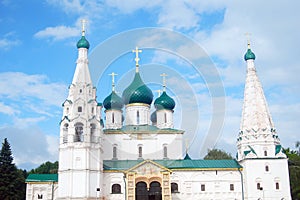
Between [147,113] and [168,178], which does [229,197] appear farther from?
[147,113]

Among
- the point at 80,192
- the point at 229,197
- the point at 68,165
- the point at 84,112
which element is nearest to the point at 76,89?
the point at 84,112

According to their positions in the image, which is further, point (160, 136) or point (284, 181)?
point (160, 136)

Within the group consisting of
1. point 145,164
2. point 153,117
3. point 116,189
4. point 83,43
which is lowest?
point 116,189

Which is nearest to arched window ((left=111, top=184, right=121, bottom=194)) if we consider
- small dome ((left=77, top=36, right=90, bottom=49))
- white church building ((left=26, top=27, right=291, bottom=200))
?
white church building ((left=26, top=27, right=291, bottom=200))

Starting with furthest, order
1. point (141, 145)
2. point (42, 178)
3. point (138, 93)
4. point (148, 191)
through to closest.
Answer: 1. point (138, 93)
2. point (141, 145)
3. point (42, 178)
4. point (148, 191)

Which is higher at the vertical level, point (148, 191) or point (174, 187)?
point (174, 187)

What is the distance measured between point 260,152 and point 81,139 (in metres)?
16.1

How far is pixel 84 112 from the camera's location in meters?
34.8

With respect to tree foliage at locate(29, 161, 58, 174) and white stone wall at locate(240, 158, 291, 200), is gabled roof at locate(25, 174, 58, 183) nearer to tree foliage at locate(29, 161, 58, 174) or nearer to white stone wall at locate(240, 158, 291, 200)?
white stone wall at locate(240, 158, 291, 200)

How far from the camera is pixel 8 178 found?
38.9 metres

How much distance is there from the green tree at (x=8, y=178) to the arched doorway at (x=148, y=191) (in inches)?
509

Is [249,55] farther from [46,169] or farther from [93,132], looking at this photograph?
[46,169]

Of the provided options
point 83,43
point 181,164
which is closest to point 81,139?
point 83,43

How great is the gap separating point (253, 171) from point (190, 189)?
19.3ft
